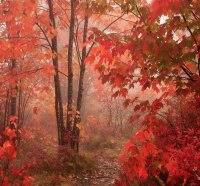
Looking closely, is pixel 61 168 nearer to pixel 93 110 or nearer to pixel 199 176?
pixel 199 176

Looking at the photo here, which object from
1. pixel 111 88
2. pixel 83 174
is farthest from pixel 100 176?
pixel 111 88

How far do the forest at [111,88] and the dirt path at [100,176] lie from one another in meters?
0.03

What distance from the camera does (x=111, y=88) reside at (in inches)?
364

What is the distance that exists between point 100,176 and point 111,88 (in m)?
2.79

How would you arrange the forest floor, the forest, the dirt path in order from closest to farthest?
the forest < the forest floor < the dirt path

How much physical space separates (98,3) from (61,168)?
190 inches

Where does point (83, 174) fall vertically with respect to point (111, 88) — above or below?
below

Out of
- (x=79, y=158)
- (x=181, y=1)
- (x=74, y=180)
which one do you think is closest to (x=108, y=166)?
(x=79, y=158)

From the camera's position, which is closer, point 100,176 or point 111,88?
point 100,176

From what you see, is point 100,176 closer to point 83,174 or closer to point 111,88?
point 83,174

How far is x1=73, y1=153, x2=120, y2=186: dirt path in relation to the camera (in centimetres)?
768

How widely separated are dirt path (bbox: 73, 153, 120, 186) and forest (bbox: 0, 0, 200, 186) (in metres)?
0.03

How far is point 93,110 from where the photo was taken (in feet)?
70.3

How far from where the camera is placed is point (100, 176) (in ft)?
27.1
